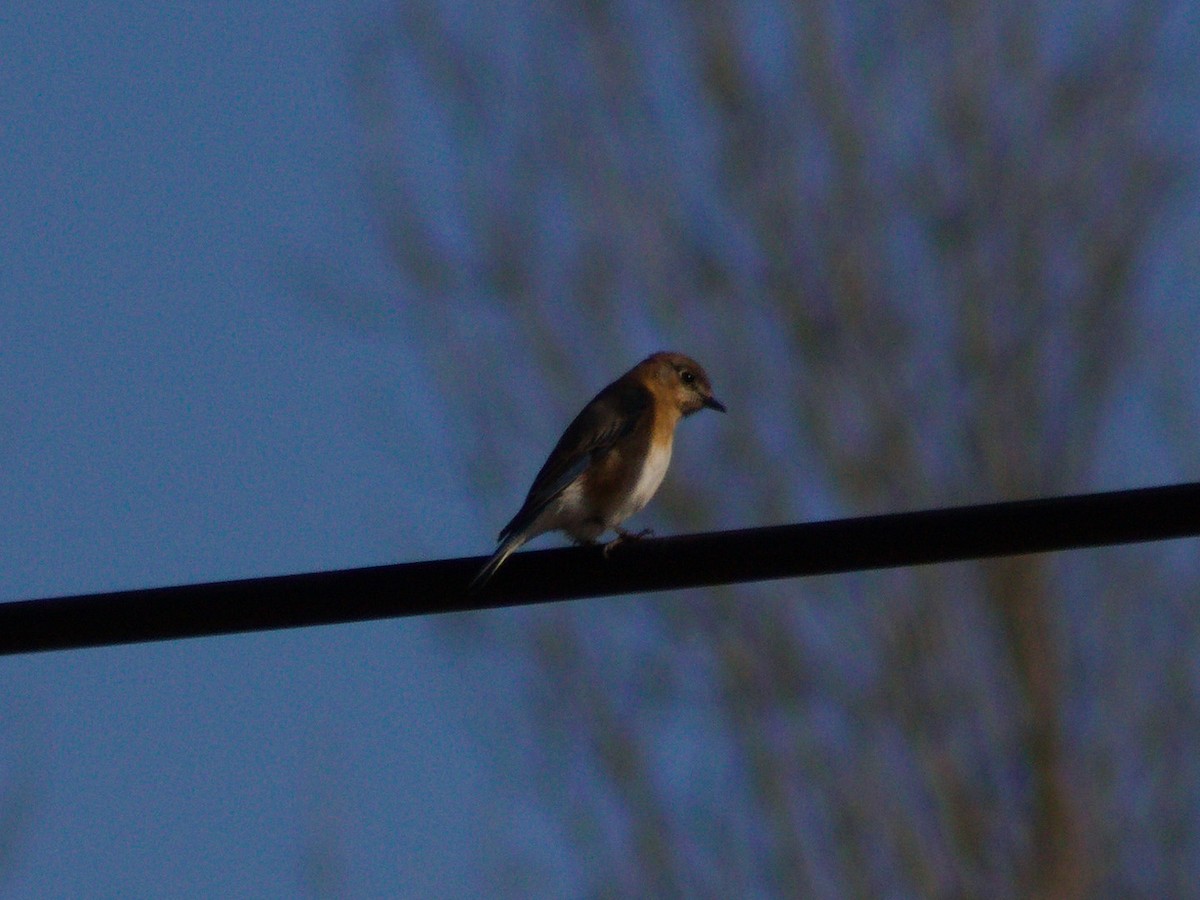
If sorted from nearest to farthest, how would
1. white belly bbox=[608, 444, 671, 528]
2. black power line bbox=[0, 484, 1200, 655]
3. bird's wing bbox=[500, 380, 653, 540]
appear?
black power line bbox=[0, 484, 1200, 655] → bird's wing bbox=[500, 380, 653, 540] → white belly bbox=[608, 444, 671, 528]

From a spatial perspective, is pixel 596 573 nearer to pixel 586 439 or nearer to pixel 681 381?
pixel 586 439

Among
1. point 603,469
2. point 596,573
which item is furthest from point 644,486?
point 596,573

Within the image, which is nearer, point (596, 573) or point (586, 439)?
point (596, 573)

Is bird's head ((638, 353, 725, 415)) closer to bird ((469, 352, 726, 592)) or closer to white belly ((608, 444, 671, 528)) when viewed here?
bird ((469, 352, 726, 592))

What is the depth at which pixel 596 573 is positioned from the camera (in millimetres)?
3189

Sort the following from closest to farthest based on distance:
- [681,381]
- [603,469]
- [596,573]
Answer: [596,573], [603,469], [681,381]

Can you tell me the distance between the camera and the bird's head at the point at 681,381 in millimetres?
6605

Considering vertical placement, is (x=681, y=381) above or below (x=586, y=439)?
below

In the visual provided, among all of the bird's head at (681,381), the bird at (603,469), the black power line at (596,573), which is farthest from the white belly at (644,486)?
the black power line at (596,573)

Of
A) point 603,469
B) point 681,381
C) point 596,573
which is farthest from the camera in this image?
point 681,381

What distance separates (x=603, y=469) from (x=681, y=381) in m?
1.03

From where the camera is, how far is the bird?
18.2ft

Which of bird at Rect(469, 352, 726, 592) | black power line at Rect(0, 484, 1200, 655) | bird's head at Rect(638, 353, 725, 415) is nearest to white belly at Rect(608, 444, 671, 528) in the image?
bird at Rect(469, 352, 726, 592)

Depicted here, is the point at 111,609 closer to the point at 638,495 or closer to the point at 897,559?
the point at 897,559
